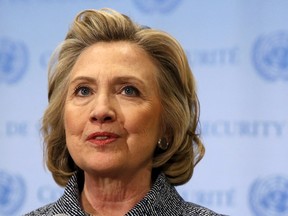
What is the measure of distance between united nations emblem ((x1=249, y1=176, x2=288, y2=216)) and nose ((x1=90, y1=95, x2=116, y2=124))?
962mm

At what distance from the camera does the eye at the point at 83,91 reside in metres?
1.83

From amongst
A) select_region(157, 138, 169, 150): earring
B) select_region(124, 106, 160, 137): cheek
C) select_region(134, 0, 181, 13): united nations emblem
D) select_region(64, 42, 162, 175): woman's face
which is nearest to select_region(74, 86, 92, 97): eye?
select_region(64, 42, 162, 175): woman's face

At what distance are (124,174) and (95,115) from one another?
0.17 metres

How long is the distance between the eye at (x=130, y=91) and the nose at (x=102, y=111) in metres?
0.05

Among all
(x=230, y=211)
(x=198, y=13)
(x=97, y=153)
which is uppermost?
(x=198, y=13)

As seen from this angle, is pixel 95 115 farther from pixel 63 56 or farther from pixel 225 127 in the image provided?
pixel 225 127

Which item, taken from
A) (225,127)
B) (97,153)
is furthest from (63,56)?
(225,127)

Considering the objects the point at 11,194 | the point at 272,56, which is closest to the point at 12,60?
the point at 11,194

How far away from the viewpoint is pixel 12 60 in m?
2.79

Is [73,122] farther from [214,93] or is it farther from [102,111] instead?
[214,93]

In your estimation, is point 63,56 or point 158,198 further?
point 63,56

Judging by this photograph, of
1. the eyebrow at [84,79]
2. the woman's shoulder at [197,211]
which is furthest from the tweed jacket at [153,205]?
the eyebrow at [84,79]

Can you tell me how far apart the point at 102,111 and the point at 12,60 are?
113cm

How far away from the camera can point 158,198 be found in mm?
1828
